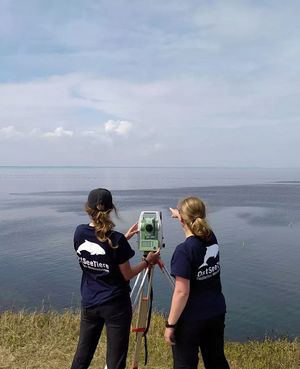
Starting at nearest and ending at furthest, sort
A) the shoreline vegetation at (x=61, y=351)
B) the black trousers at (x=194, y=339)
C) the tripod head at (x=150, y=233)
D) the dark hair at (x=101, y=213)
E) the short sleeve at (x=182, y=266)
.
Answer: the short sleeve at (x=182, y=266) → the black trousers at (x=194, y=339) → the dark hair at (x=101, y=213) → the tripod head at (x=150, y=233) → the shoreline vegetation at (x=61, y=351)

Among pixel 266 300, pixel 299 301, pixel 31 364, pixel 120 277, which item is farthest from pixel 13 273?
pixel 120 277

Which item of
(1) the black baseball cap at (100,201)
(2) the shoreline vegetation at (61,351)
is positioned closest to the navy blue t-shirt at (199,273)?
(1) the black baseball cap at (100,201)

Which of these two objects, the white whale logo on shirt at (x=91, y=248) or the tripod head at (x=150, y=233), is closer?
the white whale logo on shirt at (x=91, y=248)

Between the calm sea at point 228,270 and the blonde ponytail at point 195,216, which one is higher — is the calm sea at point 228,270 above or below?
below

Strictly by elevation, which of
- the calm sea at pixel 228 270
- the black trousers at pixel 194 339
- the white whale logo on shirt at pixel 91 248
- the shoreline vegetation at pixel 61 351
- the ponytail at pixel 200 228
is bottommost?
the calm sea at pixel 228 270

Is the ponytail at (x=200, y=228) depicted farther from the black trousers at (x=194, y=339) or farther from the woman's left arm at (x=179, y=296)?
the black trousers at (x=194, y=339)

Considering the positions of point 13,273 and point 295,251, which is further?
point 295,251

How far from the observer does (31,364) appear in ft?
14.9

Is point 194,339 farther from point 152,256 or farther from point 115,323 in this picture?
point 152,256

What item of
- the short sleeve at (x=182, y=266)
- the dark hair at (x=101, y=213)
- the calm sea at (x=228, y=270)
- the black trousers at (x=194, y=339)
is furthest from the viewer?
the calm sea at (x=228, y=270)

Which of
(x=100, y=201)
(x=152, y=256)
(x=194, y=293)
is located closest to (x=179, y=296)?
(x=194, y=293)

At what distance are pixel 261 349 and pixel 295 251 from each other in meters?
16.2

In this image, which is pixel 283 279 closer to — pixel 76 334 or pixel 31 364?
pixel 76 334

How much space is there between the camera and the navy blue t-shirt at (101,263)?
127 inches
